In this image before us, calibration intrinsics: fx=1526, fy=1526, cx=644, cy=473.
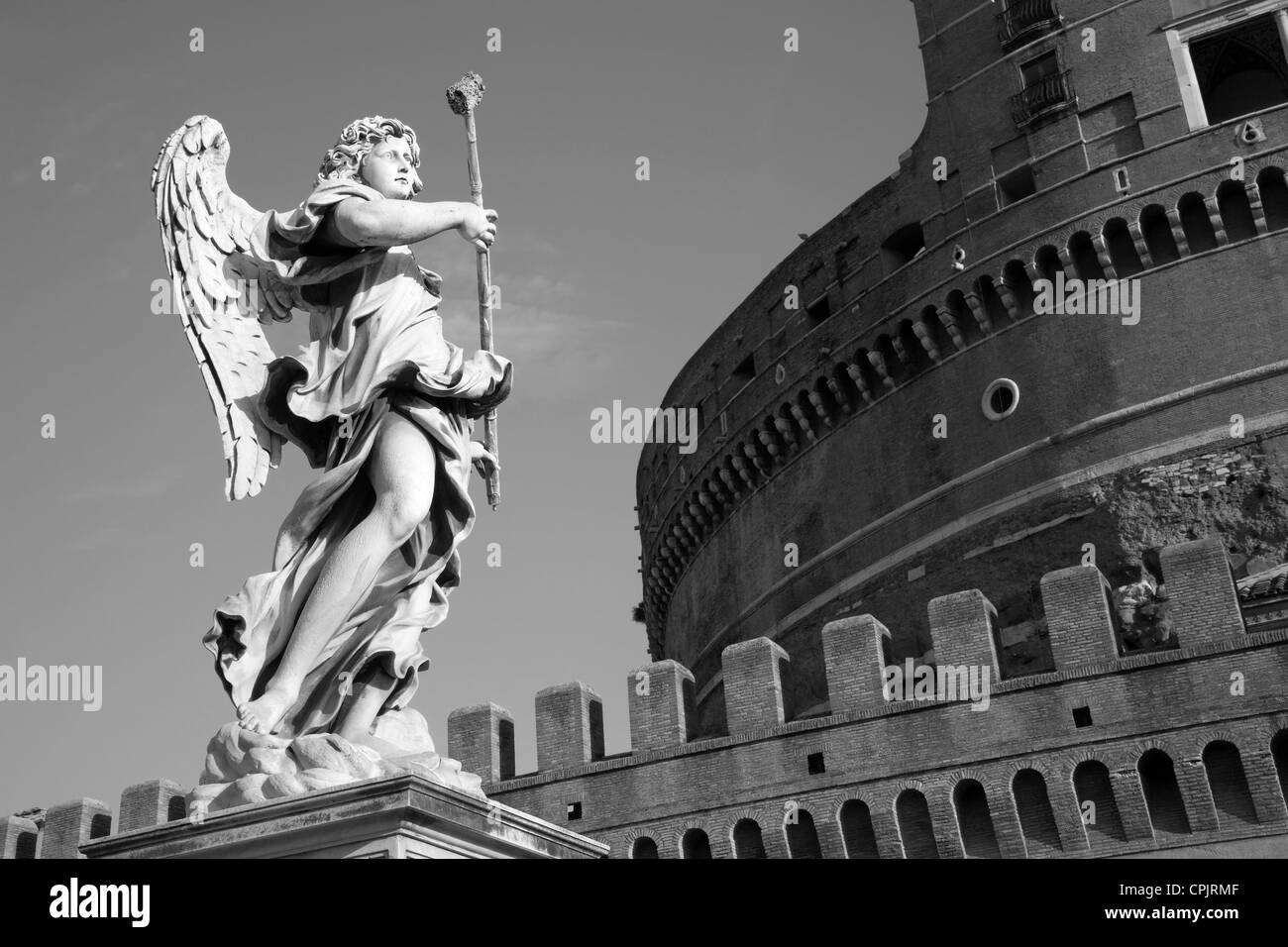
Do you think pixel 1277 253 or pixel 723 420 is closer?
pixel 1277 253

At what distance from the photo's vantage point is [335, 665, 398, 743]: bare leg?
4273mm

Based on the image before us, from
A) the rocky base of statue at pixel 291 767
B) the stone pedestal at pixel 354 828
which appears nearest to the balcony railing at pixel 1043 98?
the rocky base of statue at pixel 291 767

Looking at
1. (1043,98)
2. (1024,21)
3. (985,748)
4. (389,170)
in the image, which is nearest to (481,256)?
(389,170)

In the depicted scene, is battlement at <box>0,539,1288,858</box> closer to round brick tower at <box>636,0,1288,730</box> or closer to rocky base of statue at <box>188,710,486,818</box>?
round brick tower at <box>636,0,1288,730</box>

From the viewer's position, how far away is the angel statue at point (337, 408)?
171 inches

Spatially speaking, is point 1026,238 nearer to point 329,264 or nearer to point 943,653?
point 943,653

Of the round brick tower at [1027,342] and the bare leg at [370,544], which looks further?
the round brick tower at [1027,342]

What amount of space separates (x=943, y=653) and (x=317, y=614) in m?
13.8

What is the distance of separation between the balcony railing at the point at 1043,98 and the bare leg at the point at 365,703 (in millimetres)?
23422

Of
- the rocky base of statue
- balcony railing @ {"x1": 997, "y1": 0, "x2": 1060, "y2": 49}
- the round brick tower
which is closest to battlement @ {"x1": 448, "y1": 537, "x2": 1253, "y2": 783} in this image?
the round brick tower

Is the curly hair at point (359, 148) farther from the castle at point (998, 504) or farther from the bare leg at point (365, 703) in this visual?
the castle at point (998, 504)

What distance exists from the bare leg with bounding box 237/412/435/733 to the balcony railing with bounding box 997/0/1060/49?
24.2m

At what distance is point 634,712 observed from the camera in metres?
19.6
